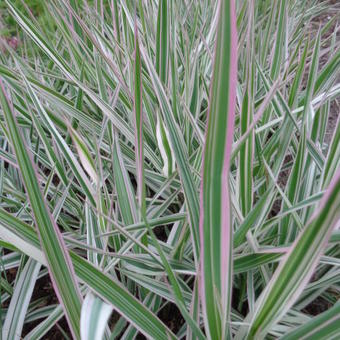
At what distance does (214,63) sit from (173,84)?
1.60 ft

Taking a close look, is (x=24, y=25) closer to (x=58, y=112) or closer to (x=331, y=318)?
(x=58, y=112)

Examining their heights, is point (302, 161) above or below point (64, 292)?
above

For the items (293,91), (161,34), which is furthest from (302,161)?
(161,34)

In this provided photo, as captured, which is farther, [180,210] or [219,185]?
[180,210]

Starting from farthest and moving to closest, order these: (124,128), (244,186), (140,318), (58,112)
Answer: (58,112) < (124,128) < (244,186) < (140,318)

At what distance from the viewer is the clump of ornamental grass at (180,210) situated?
0.40 meters

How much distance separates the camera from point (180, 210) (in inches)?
28.5

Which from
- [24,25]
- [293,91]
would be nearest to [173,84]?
[293,91]

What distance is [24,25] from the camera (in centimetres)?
96

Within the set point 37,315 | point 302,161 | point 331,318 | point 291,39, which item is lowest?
point 37,315

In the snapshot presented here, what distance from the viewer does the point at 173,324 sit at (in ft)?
2.33

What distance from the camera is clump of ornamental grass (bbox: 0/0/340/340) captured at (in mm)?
399

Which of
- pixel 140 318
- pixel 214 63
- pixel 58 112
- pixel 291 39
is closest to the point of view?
pixel 214 63

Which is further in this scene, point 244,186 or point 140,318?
point 244,186
